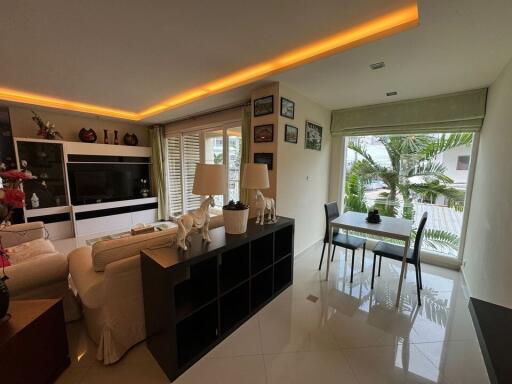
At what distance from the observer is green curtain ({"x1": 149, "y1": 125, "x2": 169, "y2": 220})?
5.23 m

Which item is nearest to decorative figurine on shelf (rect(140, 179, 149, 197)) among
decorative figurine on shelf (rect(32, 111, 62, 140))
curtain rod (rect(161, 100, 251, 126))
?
curtain rod (rect(161, 100, 251, 126))

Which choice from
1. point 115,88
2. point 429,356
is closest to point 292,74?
point 115,88

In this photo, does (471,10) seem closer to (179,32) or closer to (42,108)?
(179,32)

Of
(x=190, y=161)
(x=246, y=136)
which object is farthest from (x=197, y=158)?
(x=246, y=136)

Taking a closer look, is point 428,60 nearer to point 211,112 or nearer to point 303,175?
point 303,175

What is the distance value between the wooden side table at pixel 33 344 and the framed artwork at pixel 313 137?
3151 millimetres

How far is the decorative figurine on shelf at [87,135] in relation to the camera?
4438mm

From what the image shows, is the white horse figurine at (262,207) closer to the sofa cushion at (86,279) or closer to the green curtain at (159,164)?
the sofa cushion at (86,279)

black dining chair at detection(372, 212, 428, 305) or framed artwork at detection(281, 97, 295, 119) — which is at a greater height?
framed artwork at detection(281, 97, 295, 119)

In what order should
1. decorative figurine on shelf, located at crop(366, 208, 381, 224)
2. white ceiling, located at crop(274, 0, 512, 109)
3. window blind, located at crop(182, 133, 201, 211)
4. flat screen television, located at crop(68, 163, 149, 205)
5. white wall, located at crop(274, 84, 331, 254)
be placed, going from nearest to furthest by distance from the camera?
white ceiling, located at crop(274, 0, 512, 109)
decorative figurine on shelf, located at crop(366, 208, 381, 224)
white wall, located at crop(274, 84, 331, 254)
flat screen television, located at crop(68, 163, 149, 205)
window blind, located at crop(182, 133, 201, 211)

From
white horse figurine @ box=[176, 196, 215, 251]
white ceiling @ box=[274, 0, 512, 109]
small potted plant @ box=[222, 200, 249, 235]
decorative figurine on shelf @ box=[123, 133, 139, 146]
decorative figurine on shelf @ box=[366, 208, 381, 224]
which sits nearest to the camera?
white ceiling @ box=[274, 0, 512, 109]

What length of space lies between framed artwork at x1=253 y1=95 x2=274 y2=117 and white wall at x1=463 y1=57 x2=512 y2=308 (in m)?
2.20

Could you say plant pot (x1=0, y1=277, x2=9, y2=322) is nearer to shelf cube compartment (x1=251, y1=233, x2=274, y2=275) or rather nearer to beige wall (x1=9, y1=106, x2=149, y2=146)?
shelf cube compartment (x1=251, y1=233, x2=274, y2=275)

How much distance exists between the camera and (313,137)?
3396 mm
